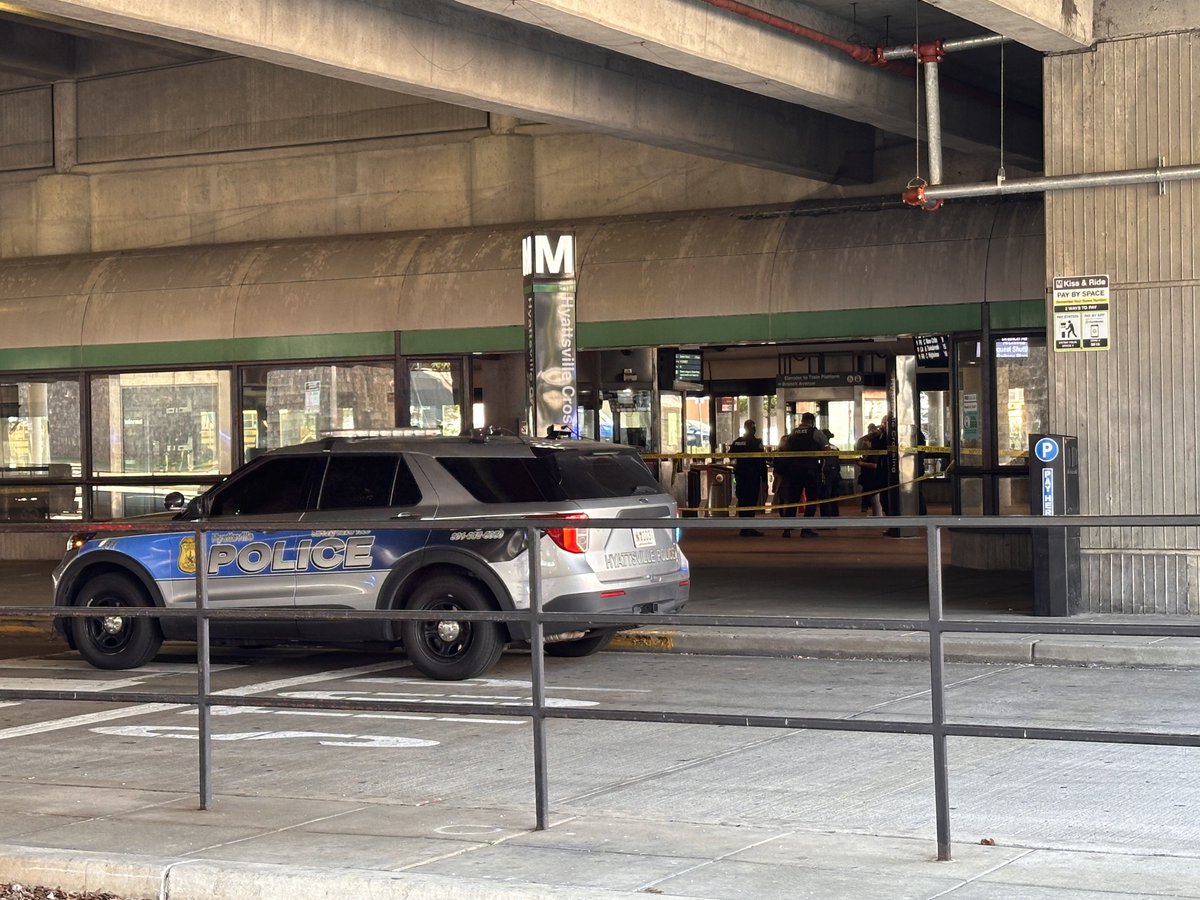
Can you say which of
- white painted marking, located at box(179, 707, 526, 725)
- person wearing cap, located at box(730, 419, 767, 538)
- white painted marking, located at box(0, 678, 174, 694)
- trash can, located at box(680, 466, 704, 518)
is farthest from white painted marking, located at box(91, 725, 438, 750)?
trash can, located at box(680, 466, 704, 518)

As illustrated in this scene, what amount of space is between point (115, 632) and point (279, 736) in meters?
4.09

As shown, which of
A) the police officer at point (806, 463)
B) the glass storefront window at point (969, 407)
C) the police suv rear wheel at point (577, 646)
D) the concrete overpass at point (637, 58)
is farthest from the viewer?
the police officer at point (806, 463)

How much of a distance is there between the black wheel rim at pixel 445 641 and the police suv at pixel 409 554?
0.04 feet

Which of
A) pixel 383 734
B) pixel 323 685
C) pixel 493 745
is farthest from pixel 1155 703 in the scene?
pixel 323 685

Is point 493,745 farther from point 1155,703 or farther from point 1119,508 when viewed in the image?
point 1119,508

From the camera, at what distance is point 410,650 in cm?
1243

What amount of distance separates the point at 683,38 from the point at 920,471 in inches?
526

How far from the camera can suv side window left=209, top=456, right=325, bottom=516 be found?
13.5m

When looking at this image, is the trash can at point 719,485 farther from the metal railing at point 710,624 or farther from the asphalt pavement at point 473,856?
the metal railing at point 710,624

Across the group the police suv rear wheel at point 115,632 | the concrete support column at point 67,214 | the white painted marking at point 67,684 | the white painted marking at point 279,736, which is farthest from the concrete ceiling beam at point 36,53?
the white painted marking at point 279,736

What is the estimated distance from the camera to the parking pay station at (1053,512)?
14.2 metres

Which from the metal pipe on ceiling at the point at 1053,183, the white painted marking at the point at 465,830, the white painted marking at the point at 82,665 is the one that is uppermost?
the metal pipe on ceiling at the point at 1053,183

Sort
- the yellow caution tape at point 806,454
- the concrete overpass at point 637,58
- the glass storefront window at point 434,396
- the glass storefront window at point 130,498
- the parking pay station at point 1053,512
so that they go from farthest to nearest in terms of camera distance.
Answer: the yellow caution tape at point 806,454 → the glass storefront window at point 130,498 → the glass storefront window at point 434,396 → the parking pay station at point 1053,512 → the concrete overpass at point 637,58

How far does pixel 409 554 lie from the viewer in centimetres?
1259
